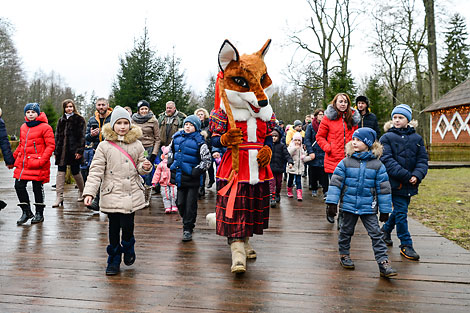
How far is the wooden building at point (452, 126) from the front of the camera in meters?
21.9

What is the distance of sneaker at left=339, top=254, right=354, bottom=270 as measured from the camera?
4.14 meters

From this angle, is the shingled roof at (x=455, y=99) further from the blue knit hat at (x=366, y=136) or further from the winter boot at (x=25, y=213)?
the winter boot at (x=25, y=213)

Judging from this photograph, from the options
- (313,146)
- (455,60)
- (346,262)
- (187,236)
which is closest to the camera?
(346,262)

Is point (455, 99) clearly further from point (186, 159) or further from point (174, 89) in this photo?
point (186, 159)

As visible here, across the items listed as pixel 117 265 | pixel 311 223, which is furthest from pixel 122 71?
pixel 117 265

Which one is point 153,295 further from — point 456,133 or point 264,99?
point 456,133

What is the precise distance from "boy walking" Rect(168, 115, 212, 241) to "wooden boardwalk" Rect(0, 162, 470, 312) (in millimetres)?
399

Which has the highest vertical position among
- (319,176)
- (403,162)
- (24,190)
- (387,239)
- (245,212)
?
(403,162)

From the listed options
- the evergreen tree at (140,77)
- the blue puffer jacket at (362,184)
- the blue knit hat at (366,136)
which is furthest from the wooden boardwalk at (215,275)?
the evergreen tree at (140,77)

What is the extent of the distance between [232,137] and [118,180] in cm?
128

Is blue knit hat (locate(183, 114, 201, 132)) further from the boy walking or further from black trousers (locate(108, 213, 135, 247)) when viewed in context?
black trousers (locate(108, 213, 135, 247))

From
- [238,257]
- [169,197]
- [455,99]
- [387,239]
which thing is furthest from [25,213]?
[455,99]

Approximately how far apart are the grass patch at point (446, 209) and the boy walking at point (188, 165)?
145 inches

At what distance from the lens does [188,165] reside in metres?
5.56
